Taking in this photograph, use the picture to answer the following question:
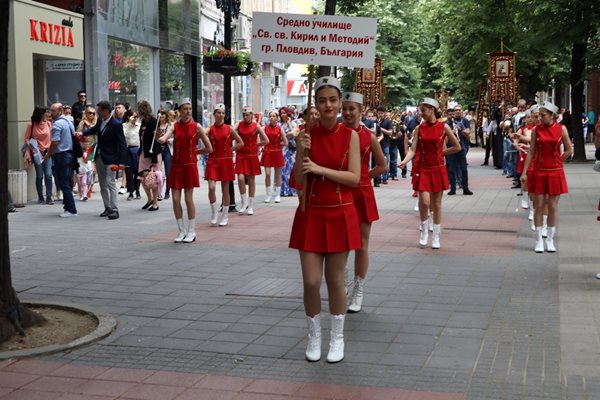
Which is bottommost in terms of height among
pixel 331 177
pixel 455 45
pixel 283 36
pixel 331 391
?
pixel 331 391

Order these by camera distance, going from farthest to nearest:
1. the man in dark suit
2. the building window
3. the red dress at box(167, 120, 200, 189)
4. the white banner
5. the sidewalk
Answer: the building window → the man in dark suit → the red dress at box(167, 120, 200, 189) → the white banner → the sidewalk

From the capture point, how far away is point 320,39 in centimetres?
742

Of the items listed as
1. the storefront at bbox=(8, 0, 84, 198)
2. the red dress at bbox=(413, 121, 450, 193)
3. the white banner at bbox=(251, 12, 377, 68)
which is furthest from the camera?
the storefront at bbox=(8, 0, 84, 198)

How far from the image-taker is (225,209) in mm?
14000

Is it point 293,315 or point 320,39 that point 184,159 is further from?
point 320,39

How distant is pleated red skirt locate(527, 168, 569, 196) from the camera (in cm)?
1102

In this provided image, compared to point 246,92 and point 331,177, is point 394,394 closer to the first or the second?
point 331,177

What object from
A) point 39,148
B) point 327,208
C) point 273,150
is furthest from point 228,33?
point 327,208

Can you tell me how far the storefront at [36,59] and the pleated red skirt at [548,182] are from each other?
34.7 ft

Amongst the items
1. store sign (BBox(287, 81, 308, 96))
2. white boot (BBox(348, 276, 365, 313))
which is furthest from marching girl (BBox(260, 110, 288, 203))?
store sign (BBox(287, 81, 308, 96))

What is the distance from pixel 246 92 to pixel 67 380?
42.3 meters

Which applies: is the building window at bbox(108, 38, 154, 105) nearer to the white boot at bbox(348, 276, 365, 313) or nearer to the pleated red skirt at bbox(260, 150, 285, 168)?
the pleated red skirt at bbox(260, 150, 285, 168)

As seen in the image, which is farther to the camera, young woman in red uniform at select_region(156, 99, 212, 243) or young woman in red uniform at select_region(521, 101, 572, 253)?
young woman in red uniform at select_region(156, 99, 212, 243)

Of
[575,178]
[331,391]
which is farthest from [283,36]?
[575,178]
